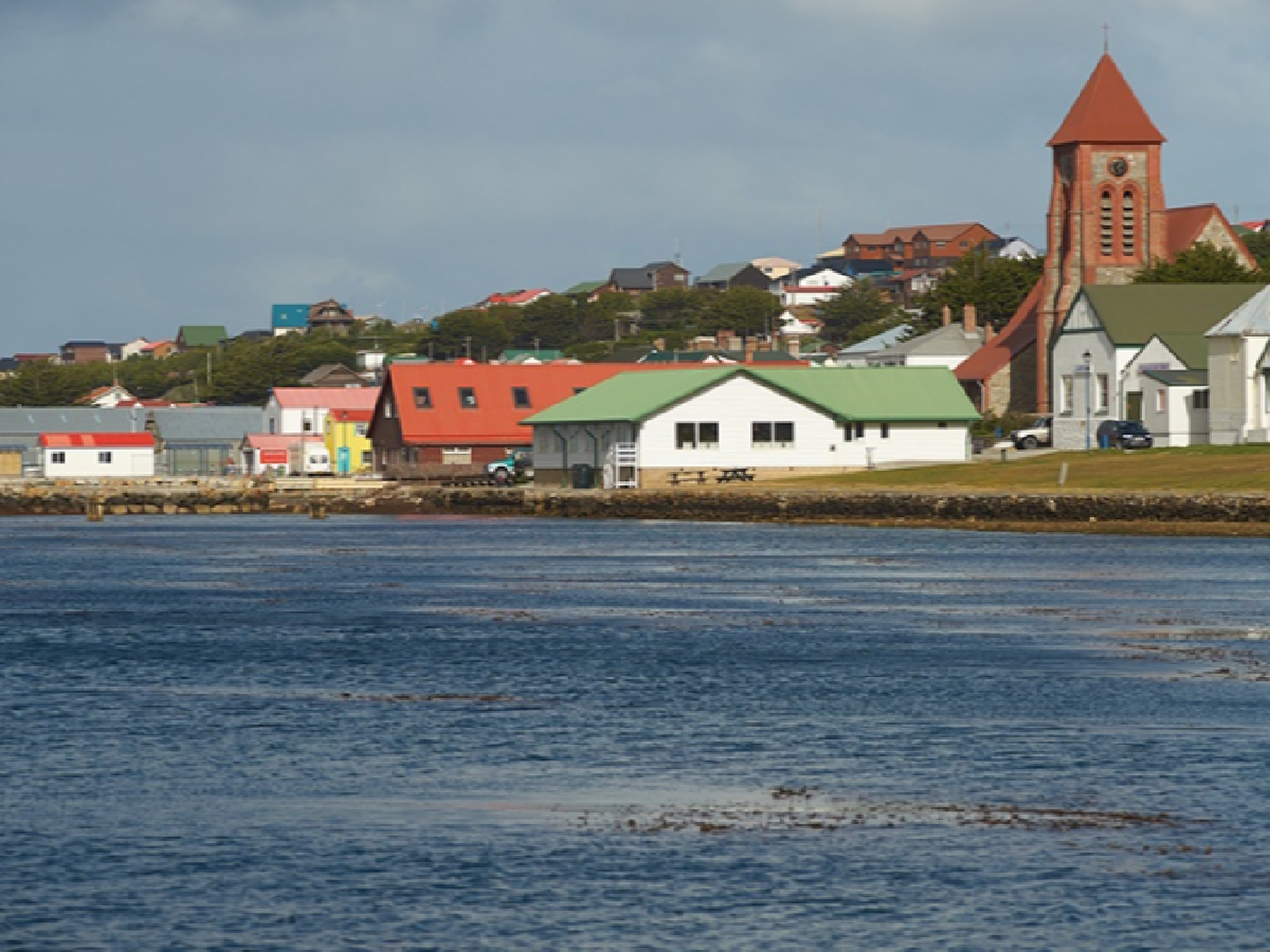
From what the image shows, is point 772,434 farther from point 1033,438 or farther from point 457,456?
point 457,456

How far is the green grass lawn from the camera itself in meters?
84.9

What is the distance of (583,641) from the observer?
44156 millimetres

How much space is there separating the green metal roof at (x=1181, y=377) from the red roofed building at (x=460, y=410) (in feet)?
104

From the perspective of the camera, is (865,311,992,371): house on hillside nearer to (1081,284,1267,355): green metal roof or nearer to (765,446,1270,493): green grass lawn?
(1081,284,1267,355): green metal roof

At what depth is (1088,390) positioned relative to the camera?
117 m

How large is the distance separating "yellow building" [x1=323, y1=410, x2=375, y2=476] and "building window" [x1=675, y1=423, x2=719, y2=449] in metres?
52.4

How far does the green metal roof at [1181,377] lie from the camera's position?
10556 centimetres

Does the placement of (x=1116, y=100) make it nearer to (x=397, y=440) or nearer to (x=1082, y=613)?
(x=397, y=440)

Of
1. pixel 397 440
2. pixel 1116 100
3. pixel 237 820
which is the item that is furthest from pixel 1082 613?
pixel 1116 100

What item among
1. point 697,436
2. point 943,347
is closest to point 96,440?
point 943,347

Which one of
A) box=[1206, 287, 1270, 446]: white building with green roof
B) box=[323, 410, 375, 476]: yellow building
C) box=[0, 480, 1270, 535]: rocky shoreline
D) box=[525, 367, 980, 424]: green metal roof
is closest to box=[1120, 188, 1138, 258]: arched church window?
box=[525, 367, 980, 424]: green metal roof

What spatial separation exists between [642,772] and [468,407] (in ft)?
336

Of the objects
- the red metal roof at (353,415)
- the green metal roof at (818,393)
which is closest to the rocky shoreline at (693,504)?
the green metal roof at (818,393)

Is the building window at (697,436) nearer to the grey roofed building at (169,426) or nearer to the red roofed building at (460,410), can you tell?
the red roofed building at (460,410)
